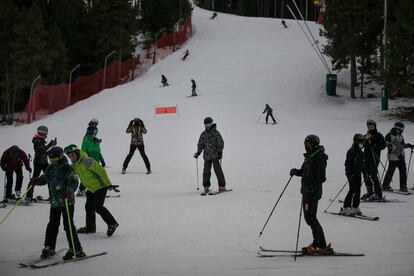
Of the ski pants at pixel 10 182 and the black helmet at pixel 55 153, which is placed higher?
the black helmet at pixel 55 153

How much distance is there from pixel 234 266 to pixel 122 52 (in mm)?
37873

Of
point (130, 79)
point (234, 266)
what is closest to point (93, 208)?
point (234, 266)

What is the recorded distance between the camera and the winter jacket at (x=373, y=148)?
33.8 feet

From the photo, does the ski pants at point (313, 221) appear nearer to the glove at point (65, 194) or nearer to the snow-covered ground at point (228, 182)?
the snow-covered ground at point (228, 182)

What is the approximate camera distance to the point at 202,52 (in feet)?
147

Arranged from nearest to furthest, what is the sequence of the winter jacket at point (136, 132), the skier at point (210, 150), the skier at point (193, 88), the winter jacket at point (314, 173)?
the winter jacket at point (314, 173)
the skier at point (210, 150)
the winter jacket at point (136, 132)
the skier at point (193, 88)

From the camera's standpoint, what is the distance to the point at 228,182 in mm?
12938

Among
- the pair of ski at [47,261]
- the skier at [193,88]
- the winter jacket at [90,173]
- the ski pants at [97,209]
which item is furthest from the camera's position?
the skier at [193,88]

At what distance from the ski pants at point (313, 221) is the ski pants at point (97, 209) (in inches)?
121

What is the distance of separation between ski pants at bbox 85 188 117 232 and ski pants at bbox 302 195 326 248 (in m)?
3.08

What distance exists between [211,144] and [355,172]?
369 centimetres

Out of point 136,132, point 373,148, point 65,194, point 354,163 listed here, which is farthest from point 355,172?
point 136,132

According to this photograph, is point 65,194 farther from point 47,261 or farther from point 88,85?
point 88,85

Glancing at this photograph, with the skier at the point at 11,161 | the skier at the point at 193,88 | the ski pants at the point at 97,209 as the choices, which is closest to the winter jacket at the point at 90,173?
the ski pants at the point at 97,209
